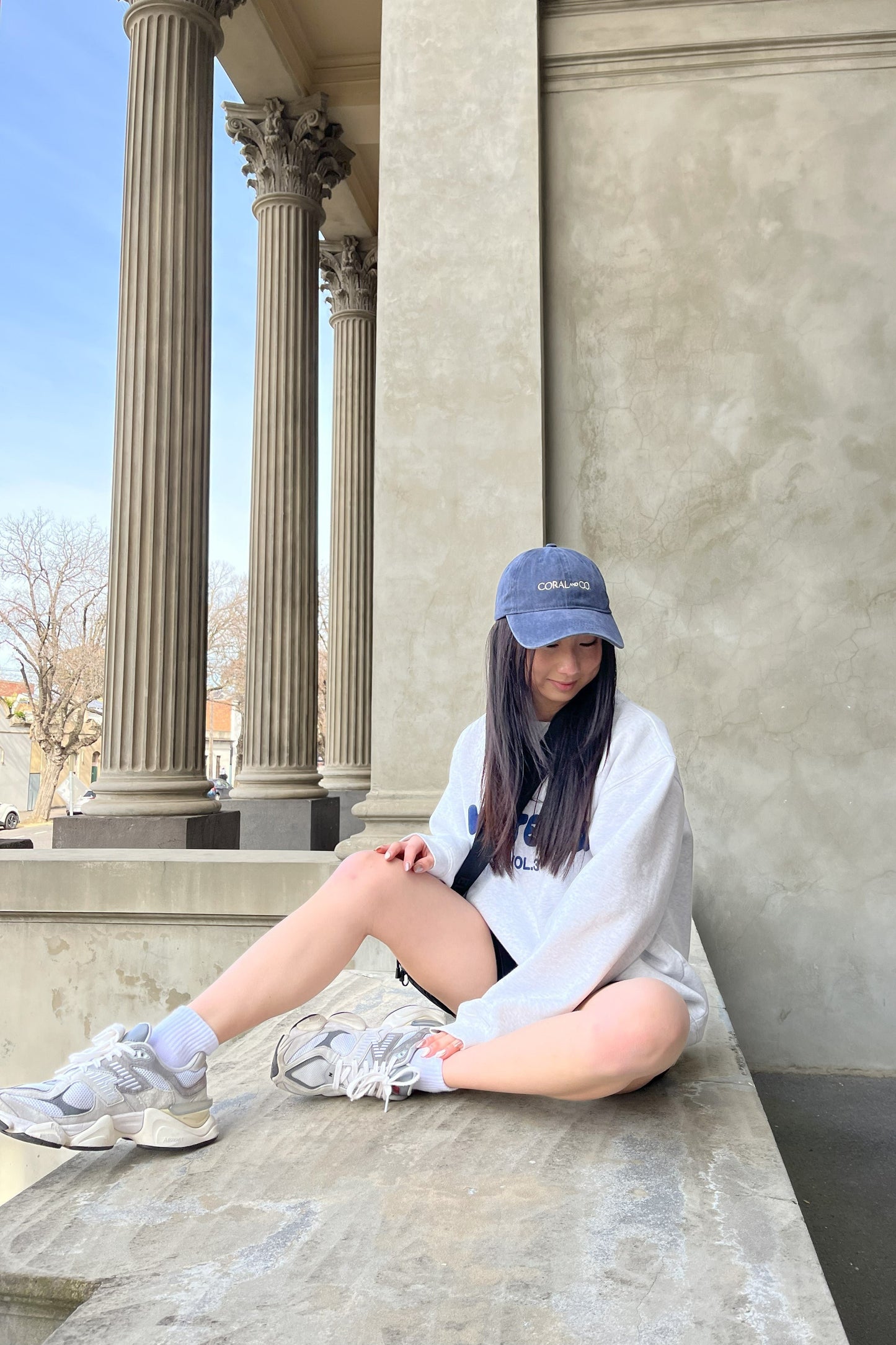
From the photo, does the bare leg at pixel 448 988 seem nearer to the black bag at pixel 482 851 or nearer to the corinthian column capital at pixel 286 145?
the black bag at pixel 482 851

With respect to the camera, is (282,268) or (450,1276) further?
(282,268)

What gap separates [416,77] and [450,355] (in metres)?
2.06

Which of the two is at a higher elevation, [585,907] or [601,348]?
[601,348]

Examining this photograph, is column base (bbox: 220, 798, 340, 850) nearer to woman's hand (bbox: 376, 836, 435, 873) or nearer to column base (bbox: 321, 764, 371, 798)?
column base (bbox: 321, 764, 371, 798)

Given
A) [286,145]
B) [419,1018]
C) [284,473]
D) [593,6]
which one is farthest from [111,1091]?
[286,145]

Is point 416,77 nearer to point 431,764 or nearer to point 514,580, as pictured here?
point 431,764

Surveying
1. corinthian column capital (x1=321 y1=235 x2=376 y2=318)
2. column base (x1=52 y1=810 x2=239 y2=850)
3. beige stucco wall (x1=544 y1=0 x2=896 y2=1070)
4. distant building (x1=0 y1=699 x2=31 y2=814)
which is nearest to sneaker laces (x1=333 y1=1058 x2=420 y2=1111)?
beige stucco wall (x1=544 y1=0 x2=896 y2=1070)

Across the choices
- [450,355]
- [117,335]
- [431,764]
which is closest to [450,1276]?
[431,764]

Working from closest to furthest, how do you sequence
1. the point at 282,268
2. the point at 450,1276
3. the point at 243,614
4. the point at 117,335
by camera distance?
1. the point at 450,1276
2. the point at 117,335
3. the point at 282,268
4. the point at 243,614

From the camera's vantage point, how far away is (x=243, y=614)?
2840 inches

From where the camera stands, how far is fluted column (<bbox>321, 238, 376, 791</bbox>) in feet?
73.8

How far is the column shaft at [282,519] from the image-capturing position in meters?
18.3

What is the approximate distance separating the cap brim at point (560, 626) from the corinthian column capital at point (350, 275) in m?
21.9

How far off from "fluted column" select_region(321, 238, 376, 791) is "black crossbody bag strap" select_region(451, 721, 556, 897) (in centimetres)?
1761
